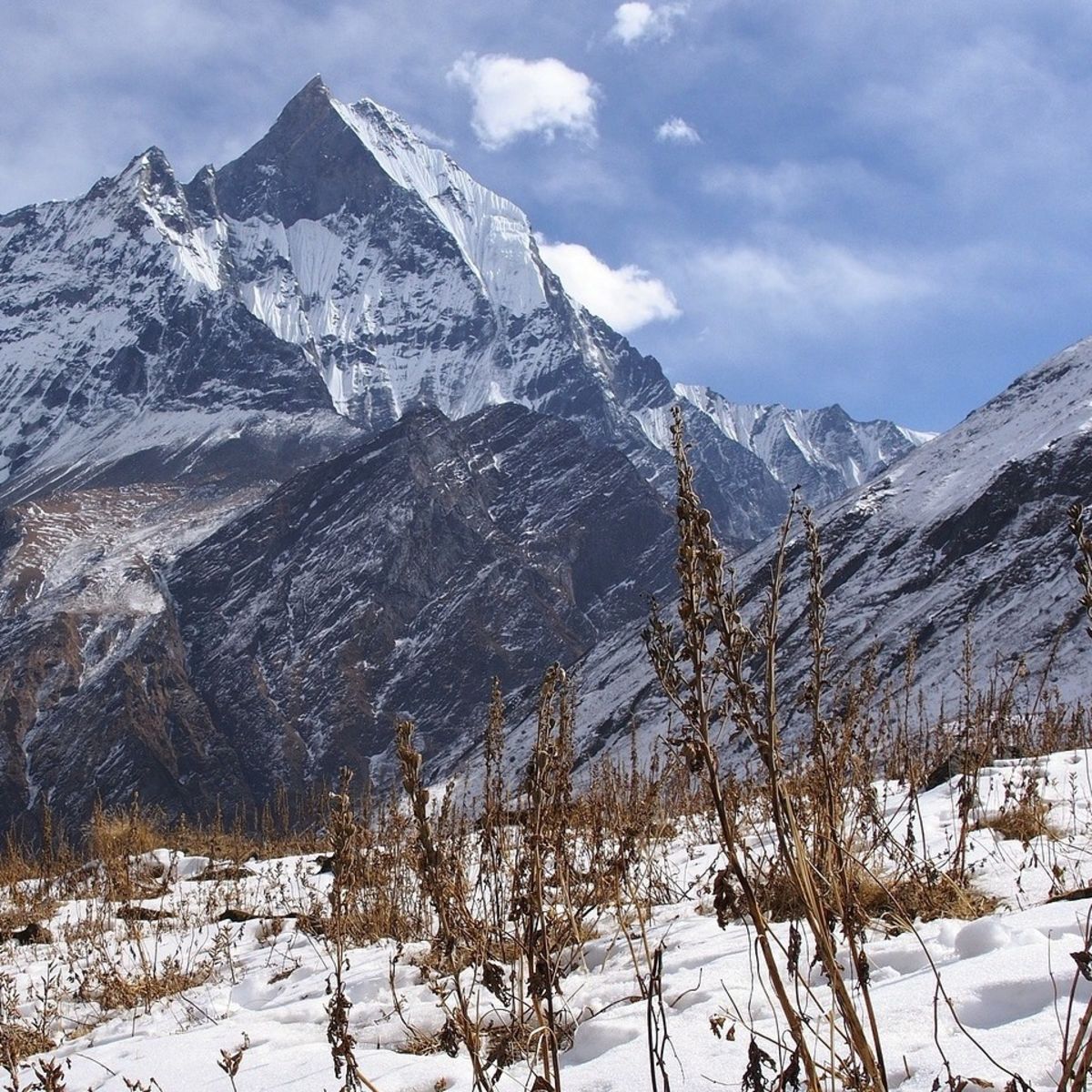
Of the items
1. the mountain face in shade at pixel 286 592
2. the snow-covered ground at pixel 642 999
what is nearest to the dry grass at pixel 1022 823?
the snow-covered ground at pixel 642 999

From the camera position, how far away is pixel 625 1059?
2441 mm

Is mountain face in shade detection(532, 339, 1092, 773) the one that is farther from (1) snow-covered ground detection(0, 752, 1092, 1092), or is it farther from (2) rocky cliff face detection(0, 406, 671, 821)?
(1) snow-covered ground detection(0, 752, 1092, 1092)

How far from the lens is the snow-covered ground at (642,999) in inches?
86.4

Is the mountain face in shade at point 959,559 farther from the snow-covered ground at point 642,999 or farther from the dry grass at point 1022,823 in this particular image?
the snow-covered ground at point 642,999

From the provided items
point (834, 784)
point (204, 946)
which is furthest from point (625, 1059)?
point (204, 946)

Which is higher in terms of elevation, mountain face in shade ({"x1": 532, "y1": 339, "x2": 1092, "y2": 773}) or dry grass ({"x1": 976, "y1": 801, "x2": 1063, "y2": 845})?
mountain face in shade ({"x1": 532, "y1": 339, "x2": 1092, "y2": 773})

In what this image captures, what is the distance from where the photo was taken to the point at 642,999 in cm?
257

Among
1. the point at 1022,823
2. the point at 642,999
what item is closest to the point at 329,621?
the point at 1022,823

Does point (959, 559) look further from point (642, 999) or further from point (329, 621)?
point (329, 621)

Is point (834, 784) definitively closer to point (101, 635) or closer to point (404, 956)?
point (404, 956)

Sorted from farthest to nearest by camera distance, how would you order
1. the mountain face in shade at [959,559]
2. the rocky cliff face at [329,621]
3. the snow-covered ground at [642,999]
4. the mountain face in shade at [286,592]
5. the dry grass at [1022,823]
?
1. the mountain face in shade at [286,592]
2. the rocky cliff face at [329,621]
3. the mountain face in shade at [959,559]
4. the dry grass at [1022,823]
5. the snow-covered ground at [642,999]

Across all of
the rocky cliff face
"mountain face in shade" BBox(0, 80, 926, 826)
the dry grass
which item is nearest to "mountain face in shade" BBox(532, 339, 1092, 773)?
"mountain face in shade" BBox(0, 80, 926, 826)

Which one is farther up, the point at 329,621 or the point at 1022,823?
the point at 329,621

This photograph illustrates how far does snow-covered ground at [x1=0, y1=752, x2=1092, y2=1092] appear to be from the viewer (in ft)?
7.20
